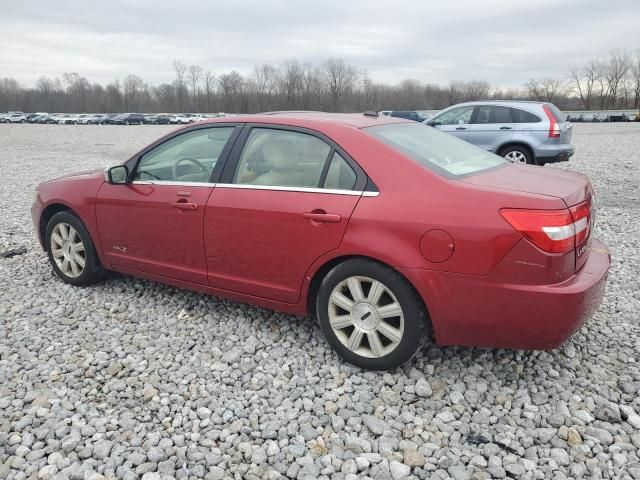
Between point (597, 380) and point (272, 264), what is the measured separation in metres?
2.06

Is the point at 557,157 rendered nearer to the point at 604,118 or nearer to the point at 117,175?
the point at 117,175

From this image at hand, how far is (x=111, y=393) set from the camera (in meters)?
3.06

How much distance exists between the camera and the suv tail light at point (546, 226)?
2.62 metres

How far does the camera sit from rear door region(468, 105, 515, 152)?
10.9 m

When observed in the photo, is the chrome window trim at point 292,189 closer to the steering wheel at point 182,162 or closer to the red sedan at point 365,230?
the red sedan at point 365,230

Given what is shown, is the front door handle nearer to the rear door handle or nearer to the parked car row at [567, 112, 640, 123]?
the rear door handle

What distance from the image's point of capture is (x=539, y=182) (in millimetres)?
3039

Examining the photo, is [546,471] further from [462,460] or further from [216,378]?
[216,378]

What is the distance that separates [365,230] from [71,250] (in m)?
2.97

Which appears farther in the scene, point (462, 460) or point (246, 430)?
point (246, 430)

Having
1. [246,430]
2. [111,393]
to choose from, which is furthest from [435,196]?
[111,393]

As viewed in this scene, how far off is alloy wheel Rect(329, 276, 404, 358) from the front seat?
745mm

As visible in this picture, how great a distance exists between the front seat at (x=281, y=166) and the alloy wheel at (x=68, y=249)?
2033mm

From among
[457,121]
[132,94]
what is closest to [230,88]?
[132,94]
